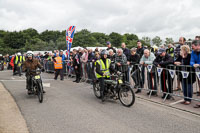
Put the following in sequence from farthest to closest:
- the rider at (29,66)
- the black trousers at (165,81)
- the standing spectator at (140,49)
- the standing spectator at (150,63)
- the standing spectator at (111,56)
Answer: the standing spectator at (140,49) → the standing spectator at (111,56) → the rider at (29,66) → the standing spectator at (150,63) → the black trousers at (165,81)

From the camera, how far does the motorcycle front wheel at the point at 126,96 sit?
6136mm

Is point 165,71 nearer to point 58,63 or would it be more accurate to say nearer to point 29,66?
point 29,66

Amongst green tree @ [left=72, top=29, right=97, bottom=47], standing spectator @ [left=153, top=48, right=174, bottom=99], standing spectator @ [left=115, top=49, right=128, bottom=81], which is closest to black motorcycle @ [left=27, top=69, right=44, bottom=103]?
standing spectator @ [left=115, top=49, right=128, bottom=81]

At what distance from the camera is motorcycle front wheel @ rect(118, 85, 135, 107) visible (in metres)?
6.14

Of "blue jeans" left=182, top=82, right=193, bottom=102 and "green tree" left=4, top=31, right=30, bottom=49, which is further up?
"green tree" left=4, top=31, right=30, bottom=49

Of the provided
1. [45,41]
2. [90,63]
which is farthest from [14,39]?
[90,63]

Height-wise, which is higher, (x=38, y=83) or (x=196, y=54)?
(x=196, y=54)

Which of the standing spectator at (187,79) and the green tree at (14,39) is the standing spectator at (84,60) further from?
the green tree at (14,39)

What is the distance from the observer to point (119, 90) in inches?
260

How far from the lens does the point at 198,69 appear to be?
5.75 meters

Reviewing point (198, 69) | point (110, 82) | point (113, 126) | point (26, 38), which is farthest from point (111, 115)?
point (26, 38)

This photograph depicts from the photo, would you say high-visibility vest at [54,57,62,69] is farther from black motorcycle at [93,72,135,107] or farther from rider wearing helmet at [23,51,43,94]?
black motorcycle at [93,72,135,107]

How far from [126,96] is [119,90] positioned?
356 mm

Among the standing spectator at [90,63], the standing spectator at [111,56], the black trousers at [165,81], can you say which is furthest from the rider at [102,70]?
the standing spectator at [90,63]
